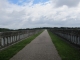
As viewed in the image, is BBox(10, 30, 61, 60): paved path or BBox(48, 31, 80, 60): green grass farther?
BBox(48, 31, 80, 60): green grass

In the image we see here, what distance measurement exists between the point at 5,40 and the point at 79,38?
8.28m

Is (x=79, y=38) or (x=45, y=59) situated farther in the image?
(x=79, y=38)

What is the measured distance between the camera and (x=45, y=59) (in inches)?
478

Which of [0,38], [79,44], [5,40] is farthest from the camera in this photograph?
[79,44]

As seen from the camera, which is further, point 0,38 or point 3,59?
point 0,38

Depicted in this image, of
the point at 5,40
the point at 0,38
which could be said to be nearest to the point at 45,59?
the point at 0,38

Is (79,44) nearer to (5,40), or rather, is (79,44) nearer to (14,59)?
(5,40)

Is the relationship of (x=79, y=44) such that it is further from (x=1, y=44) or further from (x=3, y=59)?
(x=3, y=59)

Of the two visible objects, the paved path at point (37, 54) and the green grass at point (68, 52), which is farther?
the green grass at point (68, 52)

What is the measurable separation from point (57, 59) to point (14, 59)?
9.34ft

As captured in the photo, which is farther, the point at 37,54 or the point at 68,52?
the point at 68,52

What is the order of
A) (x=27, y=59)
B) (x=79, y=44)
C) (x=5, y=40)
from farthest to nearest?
(x=79, y=44) < (x=5, y=40) < (x=27, y=59)

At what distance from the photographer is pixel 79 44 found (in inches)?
817

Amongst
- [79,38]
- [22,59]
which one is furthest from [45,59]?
[79,38]
